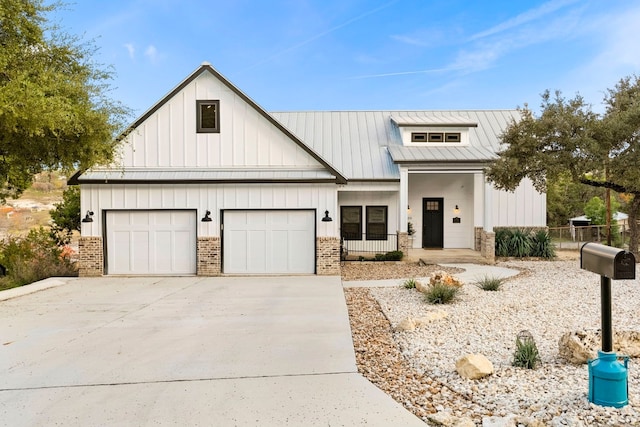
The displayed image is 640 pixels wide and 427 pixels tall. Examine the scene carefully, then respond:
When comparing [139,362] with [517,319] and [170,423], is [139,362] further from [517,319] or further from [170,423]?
[517,319]

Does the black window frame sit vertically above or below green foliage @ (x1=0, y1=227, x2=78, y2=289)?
above

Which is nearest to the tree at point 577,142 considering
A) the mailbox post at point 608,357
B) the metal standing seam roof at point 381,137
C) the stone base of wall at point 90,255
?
the metal standing seam roof at point 381,137

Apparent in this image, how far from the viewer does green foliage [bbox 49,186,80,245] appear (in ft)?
48.2

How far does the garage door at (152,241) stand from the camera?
1289 centimetres

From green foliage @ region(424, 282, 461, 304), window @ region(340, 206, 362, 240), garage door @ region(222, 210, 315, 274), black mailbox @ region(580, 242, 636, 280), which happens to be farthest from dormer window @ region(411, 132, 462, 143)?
black mailbox @ region(580, 242, 636, 280)

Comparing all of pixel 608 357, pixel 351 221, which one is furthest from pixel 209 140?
pixel 608 357

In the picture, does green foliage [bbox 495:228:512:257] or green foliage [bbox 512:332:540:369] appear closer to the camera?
green foliage [bbox 512:332:540:369]

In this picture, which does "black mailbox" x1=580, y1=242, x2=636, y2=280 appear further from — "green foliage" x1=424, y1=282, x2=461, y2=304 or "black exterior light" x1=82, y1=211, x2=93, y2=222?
"black exterior light" x1=82, y1=211, x2=93, y2=222

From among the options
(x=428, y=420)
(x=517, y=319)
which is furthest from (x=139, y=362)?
(x=517, y=319)

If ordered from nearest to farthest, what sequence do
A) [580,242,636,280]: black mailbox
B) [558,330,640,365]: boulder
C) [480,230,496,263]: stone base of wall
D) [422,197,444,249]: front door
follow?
[580,242,636,280]: black mailbox, [558,330,640,365]: boulder, [480,230,496,263]: stone base of wall, [422,197,444,249]: front door

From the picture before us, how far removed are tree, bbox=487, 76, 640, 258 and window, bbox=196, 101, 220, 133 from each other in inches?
356

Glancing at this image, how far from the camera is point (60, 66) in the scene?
989cm

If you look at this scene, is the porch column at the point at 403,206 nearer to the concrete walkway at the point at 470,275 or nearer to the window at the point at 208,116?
the concrete walkway at the point at 470,275

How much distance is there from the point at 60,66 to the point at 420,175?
1420 cm
